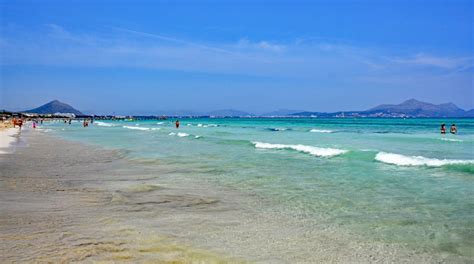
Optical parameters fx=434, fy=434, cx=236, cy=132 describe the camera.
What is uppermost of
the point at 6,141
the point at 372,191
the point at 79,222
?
the point at 79,222

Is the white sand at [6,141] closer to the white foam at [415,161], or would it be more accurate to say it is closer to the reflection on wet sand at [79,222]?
the reflection on wet sand at [79,222]

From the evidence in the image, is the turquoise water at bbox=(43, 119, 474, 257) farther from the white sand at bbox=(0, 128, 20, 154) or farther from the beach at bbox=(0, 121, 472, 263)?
the white sand at bbox=(0, 128, 20, 154)

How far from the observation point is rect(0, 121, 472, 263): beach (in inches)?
219

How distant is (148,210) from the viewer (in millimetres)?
8336

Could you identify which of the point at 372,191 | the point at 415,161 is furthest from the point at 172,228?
the point at 415,161

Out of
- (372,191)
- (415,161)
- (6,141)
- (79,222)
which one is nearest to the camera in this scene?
(79,222)

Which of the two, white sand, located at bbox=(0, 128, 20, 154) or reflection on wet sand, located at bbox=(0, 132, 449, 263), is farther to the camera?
white sand, located at bbox=(0, 128, 20, 154)

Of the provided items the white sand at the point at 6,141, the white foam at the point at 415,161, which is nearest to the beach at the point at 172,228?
the white foam at the point at 415,161

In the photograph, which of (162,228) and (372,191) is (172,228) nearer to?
(162,228)

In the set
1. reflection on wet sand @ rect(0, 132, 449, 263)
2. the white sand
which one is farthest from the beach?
the white sand

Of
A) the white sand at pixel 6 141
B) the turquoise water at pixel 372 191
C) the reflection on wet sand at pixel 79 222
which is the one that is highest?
the reflection on wet sand at pixel 79 222

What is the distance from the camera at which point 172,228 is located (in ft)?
22.8

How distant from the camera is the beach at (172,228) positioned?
5562 mm

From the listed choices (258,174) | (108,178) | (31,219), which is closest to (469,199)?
(258,174)
